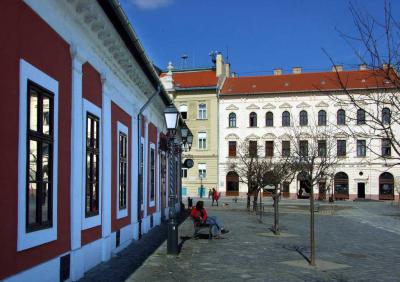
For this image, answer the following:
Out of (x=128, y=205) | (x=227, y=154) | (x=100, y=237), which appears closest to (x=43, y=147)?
(x=100, y=237)

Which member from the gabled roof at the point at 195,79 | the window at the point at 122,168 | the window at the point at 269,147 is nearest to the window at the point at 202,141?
the gabled roof at the point at 195,79

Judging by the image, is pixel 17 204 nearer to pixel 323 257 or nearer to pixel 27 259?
pixel 27 259

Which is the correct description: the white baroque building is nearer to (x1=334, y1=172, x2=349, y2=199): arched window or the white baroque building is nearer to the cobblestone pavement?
(x1=334, y1=172, x2=349, y2=199): arched window

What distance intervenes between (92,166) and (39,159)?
3365mm

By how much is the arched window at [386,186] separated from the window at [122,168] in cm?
4796

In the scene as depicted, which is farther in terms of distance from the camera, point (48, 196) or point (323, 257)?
point (323, 257)

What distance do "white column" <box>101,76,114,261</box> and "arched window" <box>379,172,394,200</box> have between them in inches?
1977

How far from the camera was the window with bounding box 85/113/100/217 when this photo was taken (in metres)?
9.89

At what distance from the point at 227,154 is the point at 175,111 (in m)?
48.4

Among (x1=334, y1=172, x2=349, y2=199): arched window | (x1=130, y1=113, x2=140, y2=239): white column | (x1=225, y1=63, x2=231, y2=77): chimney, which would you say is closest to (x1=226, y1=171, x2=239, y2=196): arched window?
(x1=334, y1=172, x2=349, y2=199): arched window

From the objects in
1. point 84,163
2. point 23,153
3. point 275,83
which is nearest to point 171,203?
point 84,163

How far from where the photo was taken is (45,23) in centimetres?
718

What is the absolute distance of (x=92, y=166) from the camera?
10.3 m

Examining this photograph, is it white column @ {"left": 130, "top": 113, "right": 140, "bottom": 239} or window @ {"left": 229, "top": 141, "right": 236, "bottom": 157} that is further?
window @ {"left": 229, "top": 141, "right": 236, "bottom": 157}
